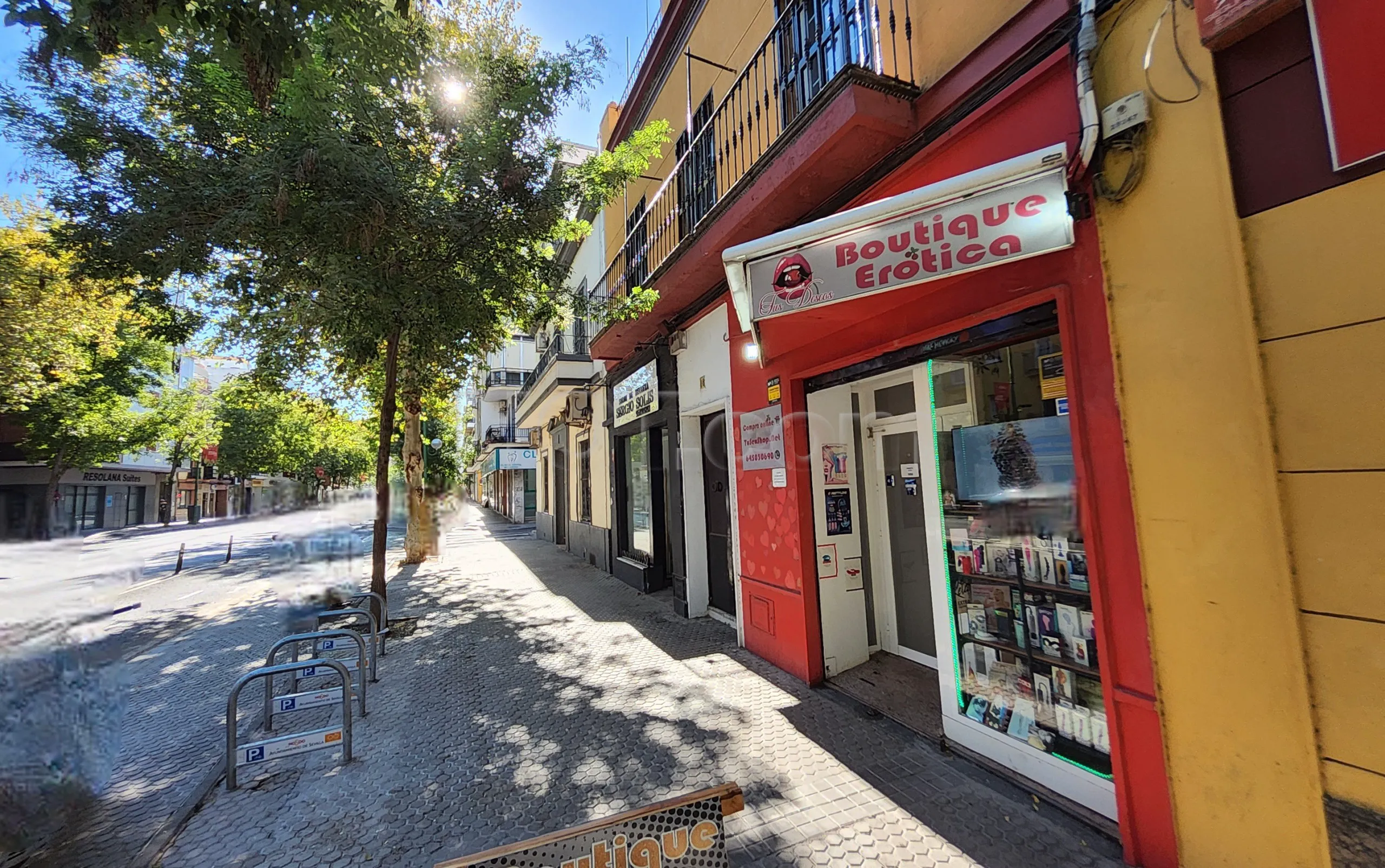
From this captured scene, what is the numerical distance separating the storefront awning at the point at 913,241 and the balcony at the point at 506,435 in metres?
27.3

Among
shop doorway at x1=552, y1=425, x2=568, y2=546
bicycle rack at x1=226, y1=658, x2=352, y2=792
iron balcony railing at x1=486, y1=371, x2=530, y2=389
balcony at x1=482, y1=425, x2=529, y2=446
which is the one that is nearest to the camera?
bicycle rack at x1=226, y1=658, x2=352, y2=792

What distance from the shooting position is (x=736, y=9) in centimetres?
604

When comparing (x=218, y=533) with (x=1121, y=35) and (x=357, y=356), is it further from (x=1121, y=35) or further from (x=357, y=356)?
(x=1121, y=35)

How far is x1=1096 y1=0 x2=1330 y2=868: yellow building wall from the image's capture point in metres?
2.01

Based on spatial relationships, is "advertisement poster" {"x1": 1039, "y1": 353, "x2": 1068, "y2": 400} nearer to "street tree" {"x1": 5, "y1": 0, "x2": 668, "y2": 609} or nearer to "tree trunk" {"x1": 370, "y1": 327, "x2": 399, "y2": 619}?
"street tree" {"x1": 5, "y1": 0, "x2": 668, "y2": 609}

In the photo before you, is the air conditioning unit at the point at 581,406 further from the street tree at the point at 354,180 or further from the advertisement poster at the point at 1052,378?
the advertisement poster at the point at 1052,378

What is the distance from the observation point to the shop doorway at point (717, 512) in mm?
6762

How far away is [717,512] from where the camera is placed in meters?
6.99

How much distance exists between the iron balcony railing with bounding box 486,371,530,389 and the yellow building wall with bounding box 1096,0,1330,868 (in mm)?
27733

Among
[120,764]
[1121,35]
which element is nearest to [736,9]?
[1121,35]

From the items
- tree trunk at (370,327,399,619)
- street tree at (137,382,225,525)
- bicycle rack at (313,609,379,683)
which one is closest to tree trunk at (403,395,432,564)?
tree trunk at (370,327,399,619)

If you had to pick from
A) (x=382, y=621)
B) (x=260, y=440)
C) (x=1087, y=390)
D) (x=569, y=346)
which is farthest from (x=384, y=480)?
(x=260, y=440)

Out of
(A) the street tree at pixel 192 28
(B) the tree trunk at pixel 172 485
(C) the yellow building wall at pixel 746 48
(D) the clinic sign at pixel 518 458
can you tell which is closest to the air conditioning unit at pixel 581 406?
(C) the yellow building wall at pixel 746 48

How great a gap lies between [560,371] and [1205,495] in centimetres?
1106
